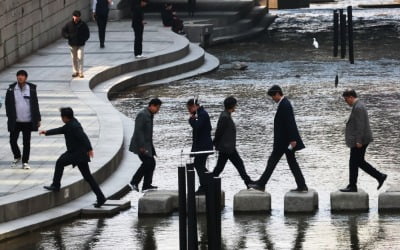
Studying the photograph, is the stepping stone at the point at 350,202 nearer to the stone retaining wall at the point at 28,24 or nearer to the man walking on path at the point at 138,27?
the stone retaining wall at the point at 28,24

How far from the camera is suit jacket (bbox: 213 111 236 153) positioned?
21719mm

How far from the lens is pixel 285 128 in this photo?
21.2 meters

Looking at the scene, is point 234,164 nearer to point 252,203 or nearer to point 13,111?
point 252,203

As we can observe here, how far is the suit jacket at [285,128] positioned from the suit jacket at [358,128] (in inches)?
29.3

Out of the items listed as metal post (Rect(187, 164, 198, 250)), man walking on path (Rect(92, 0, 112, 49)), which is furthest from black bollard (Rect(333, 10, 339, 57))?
metal post (Rect(187, 164, 198, 250))

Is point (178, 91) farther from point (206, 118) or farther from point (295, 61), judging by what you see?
point (206, 118)

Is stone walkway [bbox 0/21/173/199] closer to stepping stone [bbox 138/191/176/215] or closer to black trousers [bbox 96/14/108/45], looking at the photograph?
black trousers [bbox 96/14/108/45]

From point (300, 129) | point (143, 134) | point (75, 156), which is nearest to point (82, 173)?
point (75, 156)

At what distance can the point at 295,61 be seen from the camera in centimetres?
4006

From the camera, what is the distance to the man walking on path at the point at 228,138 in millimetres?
21703

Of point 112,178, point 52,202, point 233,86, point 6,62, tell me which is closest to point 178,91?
point 233,86

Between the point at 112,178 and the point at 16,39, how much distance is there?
14057 mm

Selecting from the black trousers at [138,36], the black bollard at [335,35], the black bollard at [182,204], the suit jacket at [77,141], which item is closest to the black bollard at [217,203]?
the black bollard at [182,204]

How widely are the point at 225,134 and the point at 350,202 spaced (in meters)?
2.40
